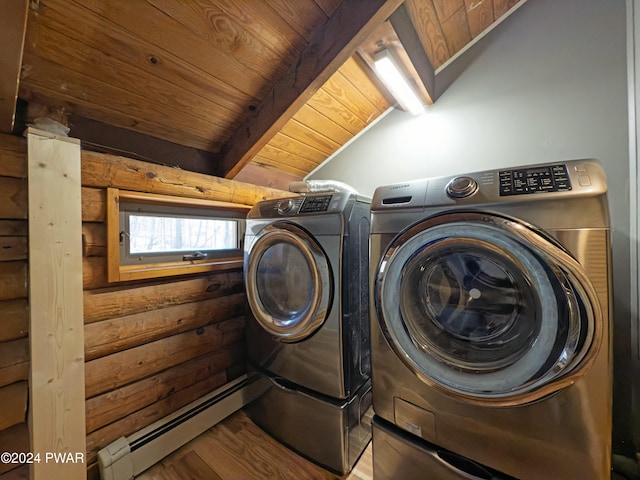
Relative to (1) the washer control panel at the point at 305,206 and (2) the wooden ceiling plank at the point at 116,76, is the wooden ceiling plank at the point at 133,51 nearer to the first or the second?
(2) the wooden ceiling plank at the point at 116,76

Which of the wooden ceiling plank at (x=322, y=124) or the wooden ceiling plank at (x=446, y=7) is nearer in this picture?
the wooden ceiling plank at (x=446, y=7)

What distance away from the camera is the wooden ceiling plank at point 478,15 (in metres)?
1.39

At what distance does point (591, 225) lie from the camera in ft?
2.19

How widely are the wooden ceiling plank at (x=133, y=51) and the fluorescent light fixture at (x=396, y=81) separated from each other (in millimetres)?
706

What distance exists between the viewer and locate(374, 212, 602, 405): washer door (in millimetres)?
681

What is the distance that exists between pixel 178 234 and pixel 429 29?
184 cm

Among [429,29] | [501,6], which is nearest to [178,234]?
[429,29]

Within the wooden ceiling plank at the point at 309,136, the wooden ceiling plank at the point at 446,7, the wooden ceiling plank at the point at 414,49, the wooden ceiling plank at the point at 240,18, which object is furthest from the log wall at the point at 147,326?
the wooden ceiling plank at the point at 446,7

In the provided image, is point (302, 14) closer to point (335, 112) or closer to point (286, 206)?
point (335, 112)

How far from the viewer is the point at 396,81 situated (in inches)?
59.1

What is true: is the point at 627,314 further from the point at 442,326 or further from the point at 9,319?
the point at 9,319

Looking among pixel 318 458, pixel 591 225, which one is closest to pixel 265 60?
pixel 591 225

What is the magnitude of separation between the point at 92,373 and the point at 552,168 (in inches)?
73.6

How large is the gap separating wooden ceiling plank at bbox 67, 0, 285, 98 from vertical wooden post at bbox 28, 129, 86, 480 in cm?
49
